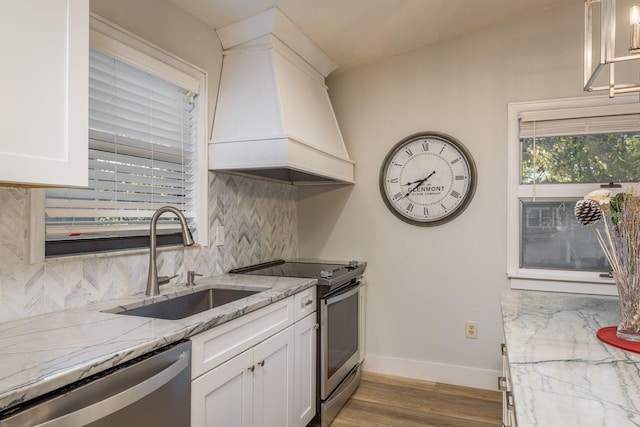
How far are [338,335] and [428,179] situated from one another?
4.32ft

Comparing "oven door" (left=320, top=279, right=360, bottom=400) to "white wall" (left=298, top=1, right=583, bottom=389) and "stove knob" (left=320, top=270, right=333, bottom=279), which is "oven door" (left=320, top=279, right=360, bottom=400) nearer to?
"stove knob" (left=320, top=270, right=333, bottom=279)

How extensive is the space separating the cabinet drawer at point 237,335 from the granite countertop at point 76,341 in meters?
0.05

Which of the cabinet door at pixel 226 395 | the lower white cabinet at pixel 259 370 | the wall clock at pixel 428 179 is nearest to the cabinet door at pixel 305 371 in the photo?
the lower white cabinet at pixel 259 370

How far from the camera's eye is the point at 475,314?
2.92 meters

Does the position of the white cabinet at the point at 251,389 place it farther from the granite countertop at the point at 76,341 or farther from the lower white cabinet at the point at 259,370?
the granite countertop at the point at 76,341

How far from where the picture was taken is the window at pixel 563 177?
103 inches

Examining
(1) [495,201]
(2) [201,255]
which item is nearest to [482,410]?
(1) [495,201]

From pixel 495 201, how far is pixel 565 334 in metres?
1.60

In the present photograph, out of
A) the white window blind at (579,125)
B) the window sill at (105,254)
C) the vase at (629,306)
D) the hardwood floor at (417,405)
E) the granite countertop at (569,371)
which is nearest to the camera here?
the granite countertop at (569,371)

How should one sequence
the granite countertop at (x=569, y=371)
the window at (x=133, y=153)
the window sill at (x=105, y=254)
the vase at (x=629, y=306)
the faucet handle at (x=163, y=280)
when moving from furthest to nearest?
the faucet handle at (x=163, y=280) < the window at (x=133, y=153) < the window sill at (x=105, y=254) < the vase at (x=629, y=306) < the granite countertop at (x=569, y=371)

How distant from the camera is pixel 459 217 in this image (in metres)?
2.96

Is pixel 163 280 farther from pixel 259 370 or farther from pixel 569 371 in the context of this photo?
pixel 569 371

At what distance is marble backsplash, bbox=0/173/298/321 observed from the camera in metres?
1.38

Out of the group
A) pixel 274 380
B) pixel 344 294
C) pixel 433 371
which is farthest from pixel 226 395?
pixel 433 371
